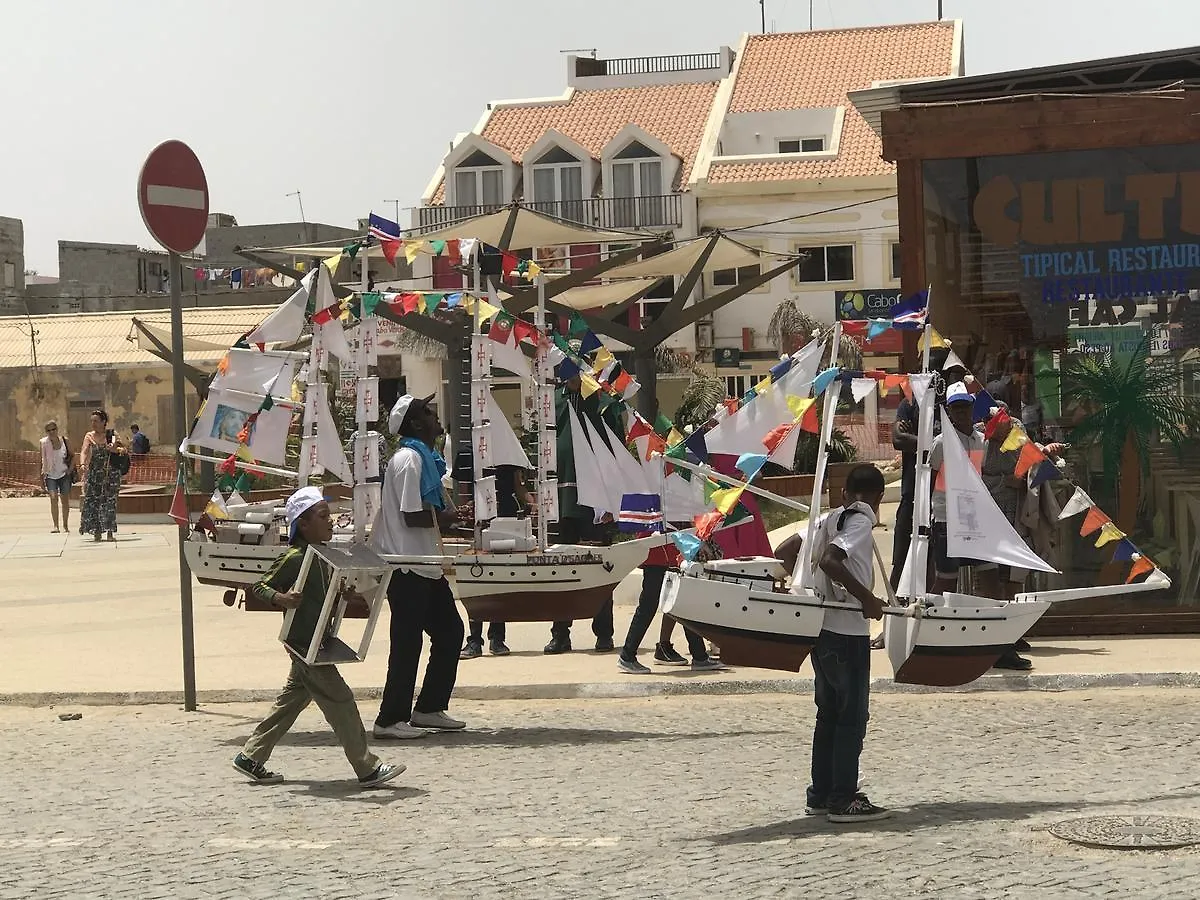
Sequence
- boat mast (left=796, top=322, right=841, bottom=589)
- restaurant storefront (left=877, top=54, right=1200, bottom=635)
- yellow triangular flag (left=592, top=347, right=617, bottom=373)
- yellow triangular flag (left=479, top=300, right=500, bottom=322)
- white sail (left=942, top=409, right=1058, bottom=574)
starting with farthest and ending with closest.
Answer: restaurant storefront (left=877, top=54, right=1200, bottom=635) < yellow triangular flag (left=592, top=347, right=617, bottom=373) < yellow triangular flag (left=479, top=300, right=500, bottom=322) < white sail (left=942, top=409, right=1058, bottom=574) < boat mast (left=796, top=322, right=841, bottom=589)

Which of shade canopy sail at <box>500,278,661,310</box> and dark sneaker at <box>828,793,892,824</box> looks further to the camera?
shade canopy sail at <box>500,278,661,310</box>

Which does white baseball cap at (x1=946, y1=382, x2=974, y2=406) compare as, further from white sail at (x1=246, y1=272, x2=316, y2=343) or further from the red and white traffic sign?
the red and white traffic sign

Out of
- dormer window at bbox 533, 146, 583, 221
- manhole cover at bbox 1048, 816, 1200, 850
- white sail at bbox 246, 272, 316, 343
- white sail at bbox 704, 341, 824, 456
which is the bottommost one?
manhole cover at bbox 1048, 816, 1200, 850

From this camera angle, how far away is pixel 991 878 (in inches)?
251

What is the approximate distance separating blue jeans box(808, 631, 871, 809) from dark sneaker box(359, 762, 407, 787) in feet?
6.51

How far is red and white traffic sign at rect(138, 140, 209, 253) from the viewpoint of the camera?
35.6ft

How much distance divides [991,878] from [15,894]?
10.9 ft

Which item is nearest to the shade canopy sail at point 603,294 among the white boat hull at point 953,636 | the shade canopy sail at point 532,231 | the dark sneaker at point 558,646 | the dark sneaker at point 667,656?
the shade canopy sail at point 532,231

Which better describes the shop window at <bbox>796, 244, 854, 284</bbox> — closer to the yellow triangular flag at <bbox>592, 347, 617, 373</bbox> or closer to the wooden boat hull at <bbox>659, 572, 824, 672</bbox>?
the yellow triangular flag at <bbox>592, 347, 617, 373</bbox>

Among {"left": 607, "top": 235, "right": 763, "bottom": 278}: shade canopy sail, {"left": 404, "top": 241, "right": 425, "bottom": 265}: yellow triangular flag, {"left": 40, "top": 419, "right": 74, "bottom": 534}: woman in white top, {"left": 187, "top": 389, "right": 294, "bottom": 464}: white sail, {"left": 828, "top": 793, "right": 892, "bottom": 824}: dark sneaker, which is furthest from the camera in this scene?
{"left": 40, "top": 419, "right": 74, "bottom": 534}: woman in white top

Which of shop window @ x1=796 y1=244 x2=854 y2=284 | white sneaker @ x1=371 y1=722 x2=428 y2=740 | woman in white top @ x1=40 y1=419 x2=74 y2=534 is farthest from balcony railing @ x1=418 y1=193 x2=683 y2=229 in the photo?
white sneaker @ x1=371 y1=722 x2=428 y2=740

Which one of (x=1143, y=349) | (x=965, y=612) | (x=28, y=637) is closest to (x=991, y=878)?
(x=965, y=612)

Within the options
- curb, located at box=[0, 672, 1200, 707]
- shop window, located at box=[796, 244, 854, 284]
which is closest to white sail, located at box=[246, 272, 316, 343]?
curb, located at box=[0, 672, 1200, 707]

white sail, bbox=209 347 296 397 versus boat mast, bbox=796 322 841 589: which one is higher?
white sail, bbox=209 347 296 397
